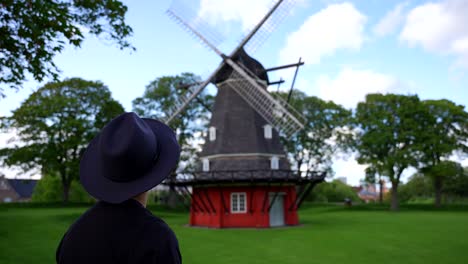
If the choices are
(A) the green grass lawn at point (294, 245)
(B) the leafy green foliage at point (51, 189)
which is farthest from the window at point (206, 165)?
(B) the leafy green foliage at point (51, 189)

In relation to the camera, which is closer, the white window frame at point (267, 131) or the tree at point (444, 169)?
the white window frame at point (267, 131)

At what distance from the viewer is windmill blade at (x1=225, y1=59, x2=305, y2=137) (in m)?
23.7

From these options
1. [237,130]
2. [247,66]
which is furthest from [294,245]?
[247,66]

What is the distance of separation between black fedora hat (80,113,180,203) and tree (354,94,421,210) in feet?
134

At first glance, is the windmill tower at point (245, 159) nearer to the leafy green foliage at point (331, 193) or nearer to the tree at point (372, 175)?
the tree at point (372, 175)

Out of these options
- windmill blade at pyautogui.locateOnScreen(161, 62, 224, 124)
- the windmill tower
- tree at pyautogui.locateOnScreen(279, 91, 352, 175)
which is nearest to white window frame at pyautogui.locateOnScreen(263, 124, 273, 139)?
the windmill tower

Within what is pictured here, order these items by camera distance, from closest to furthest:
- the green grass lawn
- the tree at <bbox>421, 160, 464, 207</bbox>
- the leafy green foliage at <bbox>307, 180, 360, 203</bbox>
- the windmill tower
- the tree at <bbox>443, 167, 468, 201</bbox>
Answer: the green grass lawn, the windmill tower, the tree at <bbox>421, 160, 464, 207</bbox>, the tree at <bbox>443, 167, 468, 201</bbox>, the leafy green foliage at <bbox>307, 180, 360, 203</bbox>

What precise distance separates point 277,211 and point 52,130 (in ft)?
75.5

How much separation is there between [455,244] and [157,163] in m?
17.3

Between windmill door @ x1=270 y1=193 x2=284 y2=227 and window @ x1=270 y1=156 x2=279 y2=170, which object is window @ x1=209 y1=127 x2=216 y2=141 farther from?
windmill door @ x1=270 y1=193 x2=284 y2=227

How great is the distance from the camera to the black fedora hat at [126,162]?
1894mm

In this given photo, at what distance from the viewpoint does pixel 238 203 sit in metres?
23.8

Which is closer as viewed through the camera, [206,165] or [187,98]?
[206,165]

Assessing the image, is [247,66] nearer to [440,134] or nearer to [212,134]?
[212,134]
